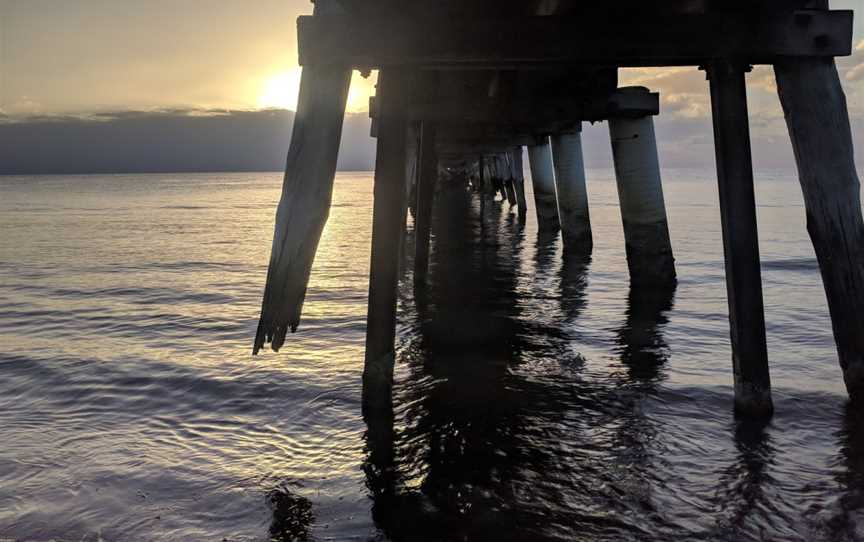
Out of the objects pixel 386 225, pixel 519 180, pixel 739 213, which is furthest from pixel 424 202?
pixel 519 180

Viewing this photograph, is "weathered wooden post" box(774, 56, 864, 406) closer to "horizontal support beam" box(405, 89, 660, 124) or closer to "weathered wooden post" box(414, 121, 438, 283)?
"horizontal support beam" box(405, 89, 660, 124)

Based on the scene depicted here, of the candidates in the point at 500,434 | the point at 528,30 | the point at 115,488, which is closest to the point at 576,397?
the point at 500,434

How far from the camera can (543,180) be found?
16.1 m

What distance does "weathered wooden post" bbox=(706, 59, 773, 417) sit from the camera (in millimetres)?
3982

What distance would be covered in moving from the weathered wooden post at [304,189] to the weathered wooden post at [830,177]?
2.67 metres

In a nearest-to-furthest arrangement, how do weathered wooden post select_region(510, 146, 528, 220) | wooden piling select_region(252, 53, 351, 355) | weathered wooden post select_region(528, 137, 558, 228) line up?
wooden piling select_region(252, 53, 351, 355) < weathered wooden post select_region(528, 137, 558, 228) < weathered wooden post select_region(510, 146, 528, 220)

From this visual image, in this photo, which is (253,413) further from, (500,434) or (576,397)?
(576,397)

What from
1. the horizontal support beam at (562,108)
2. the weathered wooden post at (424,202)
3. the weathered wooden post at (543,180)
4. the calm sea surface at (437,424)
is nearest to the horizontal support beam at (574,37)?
the calm sea surface at (437,424)

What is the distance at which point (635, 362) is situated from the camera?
5.70 metres

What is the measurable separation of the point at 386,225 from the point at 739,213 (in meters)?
2.06

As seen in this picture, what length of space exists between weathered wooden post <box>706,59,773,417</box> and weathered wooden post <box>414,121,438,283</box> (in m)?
5.73

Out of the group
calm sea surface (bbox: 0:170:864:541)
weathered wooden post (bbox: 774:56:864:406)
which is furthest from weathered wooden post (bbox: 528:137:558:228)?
weathered wooden post (bbox: 774:56:864:406)

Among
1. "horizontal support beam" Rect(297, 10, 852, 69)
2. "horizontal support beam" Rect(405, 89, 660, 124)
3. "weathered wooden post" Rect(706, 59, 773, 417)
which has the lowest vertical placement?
"weathered wooden post" Rect(706, 59, 773, 417)

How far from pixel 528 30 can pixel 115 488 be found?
3.32 m
